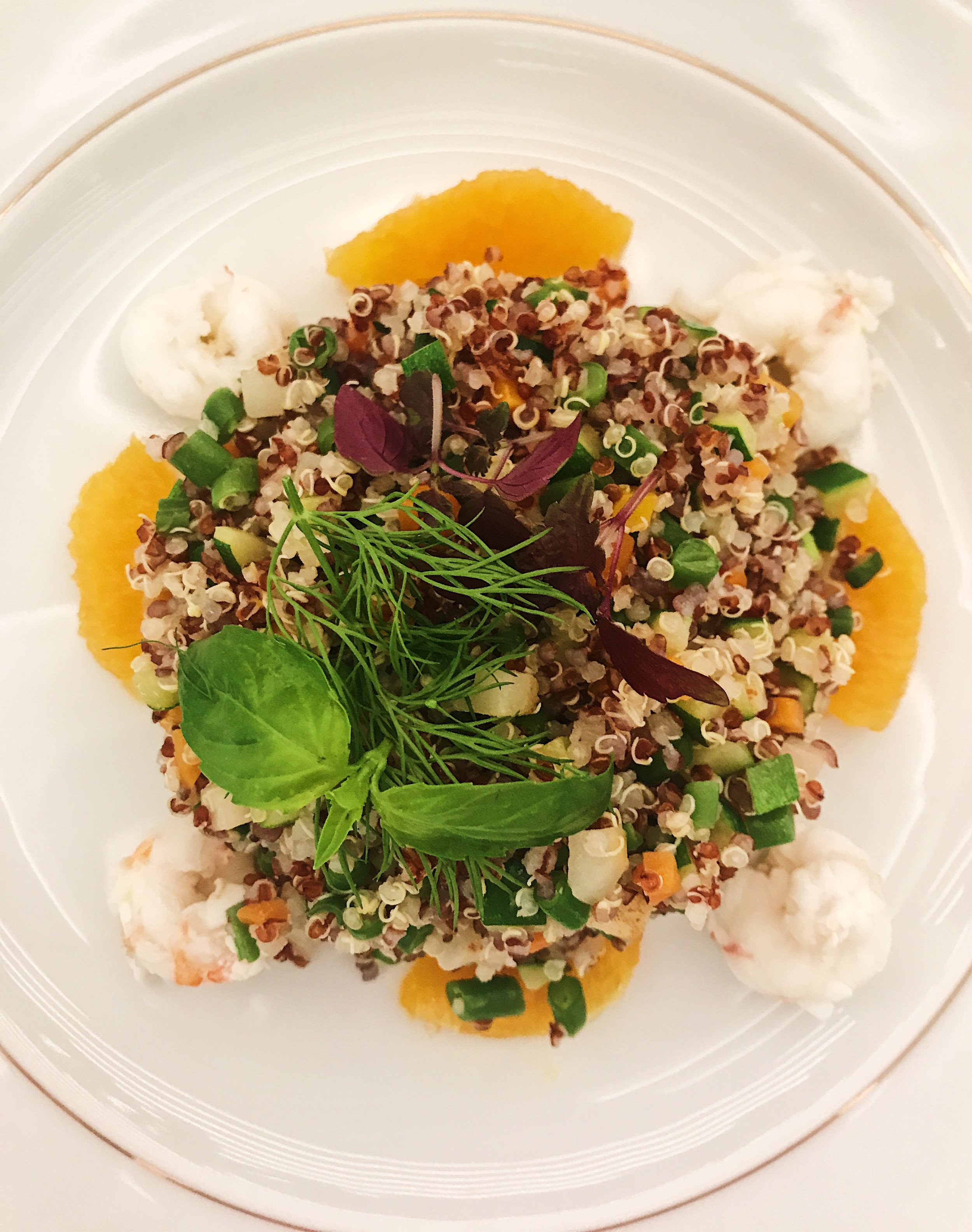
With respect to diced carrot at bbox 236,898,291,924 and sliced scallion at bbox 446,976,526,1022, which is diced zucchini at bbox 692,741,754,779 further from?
diced carrot at bbox 236,898,291,924

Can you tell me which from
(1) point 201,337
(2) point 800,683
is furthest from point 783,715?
(1) point 201,337

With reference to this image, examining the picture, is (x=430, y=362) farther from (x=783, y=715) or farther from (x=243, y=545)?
(x=783, y=715)

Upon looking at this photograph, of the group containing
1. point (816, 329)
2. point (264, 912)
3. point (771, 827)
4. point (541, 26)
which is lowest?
point (264, 912)

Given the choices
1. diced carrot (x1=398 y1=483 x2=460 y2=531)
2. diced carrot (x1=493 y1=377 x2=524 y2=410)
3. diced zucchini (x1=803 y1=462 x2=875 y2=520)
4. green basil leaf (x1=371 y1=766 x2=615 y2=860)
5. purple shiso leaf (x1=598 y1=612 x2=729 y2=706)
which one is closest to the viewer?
green basil leaf (x1=371 y1=766 x2=615 y2=860)

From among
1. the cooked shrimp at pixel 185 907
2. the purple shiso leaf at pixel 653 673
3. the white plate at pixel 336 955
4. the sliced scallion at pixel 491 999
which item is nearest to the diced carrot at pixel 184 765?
the cooked shrimp at pixel 185 907

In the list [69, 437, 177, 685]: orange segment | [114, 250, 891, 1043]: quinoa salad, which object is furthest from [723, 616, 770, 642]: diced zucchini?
[69, 437, 177, 685]: orange segment
